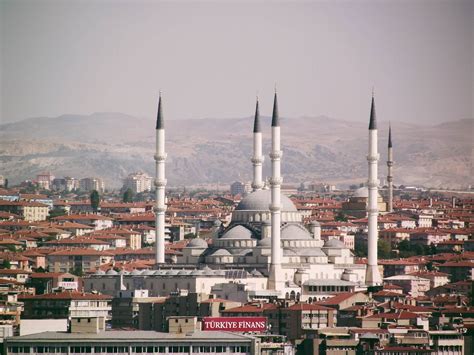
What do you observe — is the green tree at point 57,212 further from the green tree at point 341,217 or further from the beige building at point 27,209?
the green tree at point 341,217

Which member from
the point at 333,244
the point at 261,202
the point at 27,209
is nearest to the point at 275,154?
the point at 261,202

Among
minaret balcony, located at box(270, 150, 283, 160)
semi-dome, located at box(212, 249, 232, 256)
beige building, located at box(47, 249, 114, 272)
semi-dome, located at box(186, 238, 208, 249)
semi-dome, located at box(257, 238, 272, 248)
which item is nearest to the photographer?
minaret balcony, located at box(270, 150, 283, 160)

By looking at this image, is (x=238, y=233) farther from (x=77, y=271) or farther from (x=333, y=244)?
(x=77, y=271)

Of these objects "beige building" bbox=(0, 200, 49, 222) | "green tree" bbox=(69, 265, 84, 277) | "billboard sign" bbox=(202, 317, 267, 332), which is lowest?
"billboard sign" bbox=(202, 317, 267, 332)

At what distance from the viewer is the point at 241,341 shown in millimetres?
69000

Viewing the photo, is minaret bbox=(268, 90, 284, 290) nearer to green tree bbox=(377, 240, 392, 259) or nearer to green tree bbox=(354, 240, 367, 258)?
green tree bbox=(354, 240, 367, 258)

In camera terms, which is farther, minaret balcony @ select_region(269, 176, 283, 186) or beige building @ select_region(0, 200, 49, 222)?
beige building @ select_region(0, 200, 49, 222)

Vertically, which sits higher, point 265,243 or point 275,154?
point 275,154

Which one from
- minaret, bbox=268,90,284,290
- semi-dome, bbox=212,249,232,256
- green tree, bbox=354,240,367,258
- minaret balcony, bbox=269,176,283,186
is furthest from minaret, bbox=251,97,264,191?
green tree, bbox=354,240,367,258

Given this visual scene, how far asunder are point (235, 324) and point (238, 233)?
34.5 m

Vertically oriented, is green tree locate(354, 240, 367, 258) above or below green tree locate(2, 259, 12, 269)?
above

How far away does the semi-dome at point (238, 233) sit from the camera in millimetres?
115750

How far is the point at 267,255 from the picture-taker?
371ft

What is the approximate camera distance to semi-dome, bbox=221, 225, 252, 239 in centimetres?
11575
